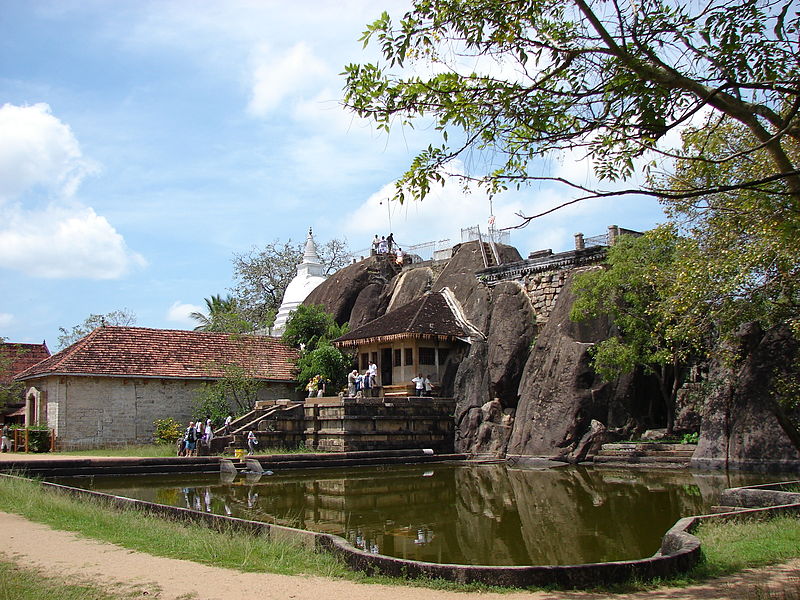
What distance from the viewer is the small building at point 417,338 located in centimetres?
2848

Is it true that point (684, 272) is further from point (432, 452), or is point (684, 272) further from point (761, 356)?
point (432, 452)

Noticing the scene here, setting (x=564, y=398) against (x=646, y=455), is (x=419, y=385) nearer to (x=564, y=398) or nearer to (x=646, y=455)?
(x=564, y=398)

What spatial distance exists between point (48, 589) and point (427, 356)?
23739 mm

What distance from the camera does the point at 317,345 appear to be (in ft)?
103

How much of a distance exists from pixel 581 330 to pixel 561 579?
18.7 metres

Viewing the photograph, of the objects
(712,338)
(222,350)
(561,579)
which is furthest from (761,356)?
(222,350)

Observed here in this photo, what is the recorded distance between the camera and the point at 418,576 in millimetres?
6664

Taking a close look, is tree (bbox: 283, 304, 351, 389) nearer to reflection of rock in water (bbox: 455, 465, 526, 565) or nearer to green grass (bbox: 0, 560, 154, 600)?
reflection of rock in water (bbox: 455, 465, 526, 565)

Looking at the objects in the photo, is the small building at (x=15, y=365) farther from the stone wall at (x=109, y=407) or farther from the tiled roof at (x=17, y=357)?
the stone wall at (x=109, y=407)

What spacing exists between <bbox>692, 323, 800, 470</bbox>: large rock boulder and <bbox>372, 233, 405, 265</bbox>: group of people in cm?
2079

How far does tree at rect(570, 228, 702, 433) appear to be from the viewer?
2133 centimetres

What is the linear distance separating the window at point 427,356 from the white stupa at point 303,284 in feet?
43.8

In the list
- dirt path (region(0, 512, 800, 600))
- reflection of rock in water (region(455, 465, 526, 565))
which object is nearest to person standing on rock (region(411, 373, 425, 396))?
reflection of rock in water (region(455, 465, 526, 565))

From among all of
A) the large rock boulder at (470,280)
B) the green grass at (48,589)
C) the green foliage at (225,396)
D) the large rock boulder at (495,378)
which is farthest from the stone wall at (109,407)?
the green grass at (48,589)
